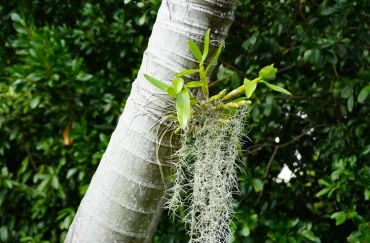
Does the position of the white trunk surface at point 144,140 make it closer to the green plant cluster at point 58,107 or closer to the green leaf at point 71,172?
the green plant cluster at point 58,107

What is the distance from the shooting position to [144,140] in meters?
0.79

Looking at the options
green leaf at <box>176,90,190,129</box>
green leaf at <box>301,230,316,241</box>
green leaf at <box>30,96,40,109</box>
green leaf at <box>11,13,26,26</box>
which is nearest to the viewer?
green leaf at <box>176,90,190,129</box>

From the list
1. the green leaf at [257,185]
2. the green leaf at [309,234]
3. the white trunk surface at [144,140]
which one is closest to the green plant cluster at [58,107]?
the green leaf at [257,185]

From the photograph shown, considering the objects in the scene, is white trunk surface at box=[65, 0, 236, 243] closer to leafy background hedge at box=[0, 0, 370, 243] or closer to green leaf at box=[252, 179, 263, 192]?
leafy background hedge at box=[0, 0, 370, 243]

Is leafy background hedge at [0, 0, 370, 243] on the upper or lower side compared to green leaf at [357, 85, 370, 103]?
lower

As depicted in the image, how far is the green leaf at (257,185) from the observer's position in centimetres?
176

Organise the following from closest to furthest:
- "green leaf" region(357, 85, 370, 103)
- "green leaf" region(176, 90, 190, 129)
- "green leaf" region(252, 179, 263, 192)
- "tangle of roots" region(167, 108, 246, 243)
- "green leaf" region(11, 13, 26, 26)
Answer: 1. "green leaf" region(176, 90, 190, 129)
2. "tangle of roots" region(167, 108, 246, 243)
3. "green leaf" region(357, 85, 370, 103)
4. "green leaf" region(252, 179, 263, 192)
5. "green leaf" region(11, 13, 26, 26)

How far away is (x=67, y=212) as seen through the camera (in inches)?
79.0

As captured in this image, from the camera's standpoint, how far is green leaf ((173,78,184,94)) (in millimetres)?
726

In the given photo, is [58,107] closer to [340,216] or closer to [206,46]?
[340,216]

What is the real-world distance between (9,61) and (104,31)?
1.62 ft

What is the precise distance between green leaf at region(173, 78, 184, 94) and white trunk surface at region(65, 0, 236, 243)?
4cm

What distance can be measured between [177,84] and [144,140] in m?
0.12

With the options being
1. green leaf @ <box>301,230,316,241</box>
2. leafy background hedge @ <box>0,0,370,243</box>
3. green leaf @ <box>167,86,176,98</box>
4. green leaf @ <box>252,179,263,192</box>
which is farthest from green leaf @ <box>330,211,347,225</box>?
green leaf @ <box>167,86,176,98</box>
